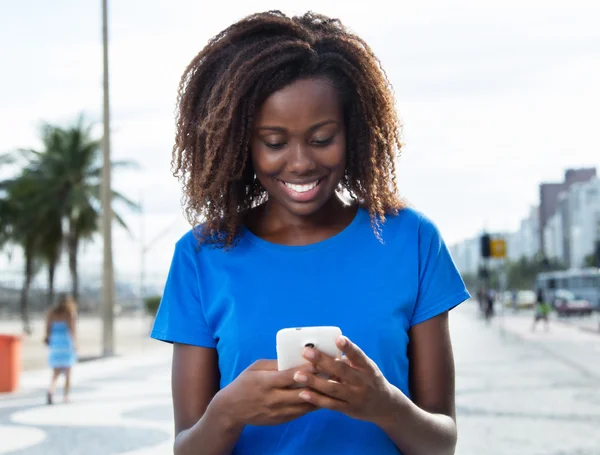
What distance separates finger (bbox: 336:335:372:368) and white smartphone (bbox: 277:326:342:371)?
0.04 meters

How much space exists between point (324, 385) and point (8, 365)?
13.6 metres

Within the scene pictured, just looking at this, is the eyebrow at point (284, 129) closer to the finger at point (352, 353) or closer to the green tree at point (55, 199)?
the finger at point (352, 353)

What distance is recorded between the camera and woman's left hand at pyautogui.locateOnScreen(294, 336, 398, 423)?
5.62ft

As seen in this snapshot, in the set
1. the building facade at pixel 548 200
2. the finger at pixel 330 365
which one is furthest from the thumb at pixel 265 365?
the building facade at pixel 548 200

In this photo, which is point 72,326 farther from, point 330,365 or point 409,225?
point 330,365

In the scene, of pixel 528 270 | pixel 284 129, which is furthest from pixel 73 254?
pixel 528 270

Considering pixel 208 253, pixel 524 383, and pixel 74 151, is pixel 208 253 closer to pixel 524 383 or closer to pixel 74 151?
pixel 524 383

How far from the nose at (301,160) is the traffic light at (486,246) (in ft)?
98.2

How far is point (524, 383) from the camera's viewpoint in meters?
13.9

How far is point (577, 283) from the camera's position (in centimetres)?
5972

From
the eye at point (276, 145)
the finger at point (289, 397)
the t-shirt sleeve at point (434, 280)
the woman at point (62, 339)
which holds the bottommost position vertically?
the woman at point (62, 339)

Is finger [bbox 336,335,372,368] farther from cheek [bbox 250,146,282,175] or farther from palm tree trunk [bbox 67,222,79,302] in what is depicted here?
palm tree trunk [bbox 67,222,79,302]

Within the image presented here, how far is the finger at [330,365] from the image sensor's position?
1701 millimetres

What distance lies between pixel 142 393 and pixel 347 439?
1208 centimetres
